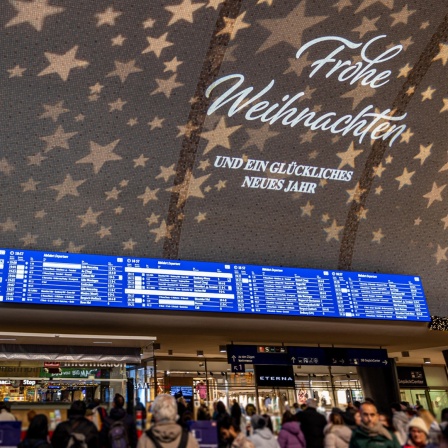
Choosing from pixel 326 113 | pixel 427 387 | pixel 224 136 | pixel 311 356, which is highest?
pixel 326 113

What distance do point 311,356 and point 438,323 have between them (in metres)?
3.19

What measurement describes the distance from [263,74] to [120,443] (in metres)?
7.32

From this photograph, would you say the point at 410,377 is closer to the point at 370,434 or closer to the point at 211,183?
the point at 211,183

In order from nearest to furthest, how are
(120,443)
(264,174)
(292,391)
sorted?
1. (120,443)
2. (264,174)
3. (292,391)

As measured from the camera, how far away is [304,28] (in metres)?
10.2

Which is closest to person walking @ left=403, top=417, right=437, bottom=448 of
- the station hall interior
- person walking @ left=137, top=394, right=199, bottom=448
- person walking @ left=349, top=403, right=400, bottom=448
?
person walking @ left=349, top=403, right=400, bottom=448

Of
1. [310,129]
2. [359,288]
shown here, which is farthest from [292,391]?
[310,129]

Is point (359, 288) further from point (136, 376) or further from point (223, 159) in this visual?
point (136, 376)

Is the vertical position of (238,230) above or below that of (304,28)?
below

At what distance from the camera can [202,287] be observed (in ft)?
36.7

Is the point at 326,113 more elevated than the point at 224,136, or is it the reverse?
the point at 326,113

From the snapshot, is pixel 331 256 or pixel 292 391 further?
pixel 292 391

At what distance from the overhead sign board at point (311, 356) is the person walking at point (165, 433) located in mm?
9278

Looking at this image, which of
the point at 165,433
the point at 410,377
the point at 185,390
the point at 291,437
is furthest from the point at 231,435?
the point at 410,377
